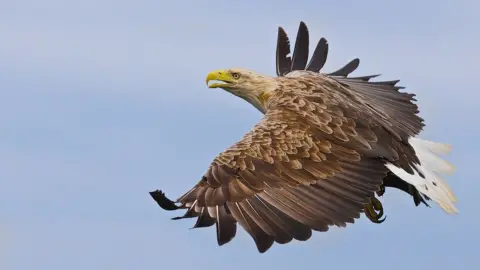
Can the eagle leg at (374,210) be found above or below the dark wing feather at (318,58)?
below

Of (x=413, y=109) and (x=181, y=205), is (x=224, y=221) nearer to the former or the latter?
(x=181, y=205)

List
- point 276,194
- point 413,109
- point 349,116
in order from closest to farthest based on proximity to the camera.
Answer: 1. point 276,194
2. point 349,116
3. point 413,109

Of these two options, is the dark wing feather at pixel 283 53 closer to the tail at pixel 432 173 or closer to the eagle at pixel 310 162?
the eagle at pixel 310 162

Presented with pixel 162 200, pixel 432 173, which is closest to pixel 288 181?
pixel 162 200

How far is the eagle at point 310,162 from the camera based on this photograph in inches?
496

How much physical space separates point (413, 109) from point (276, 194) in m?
3.38

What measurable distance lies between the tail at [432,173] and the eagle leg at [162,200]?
2.65 metres

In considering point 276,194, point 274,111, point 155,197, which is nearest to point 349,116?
point 274,111

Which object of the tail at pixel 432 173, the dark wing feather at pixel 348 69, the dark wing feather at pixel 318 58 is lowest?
the tail at pixel 432 173

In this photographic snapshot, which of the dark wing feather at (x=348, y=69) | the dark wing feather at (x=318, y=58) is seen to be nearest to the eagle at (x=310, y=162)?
the dark wing feather at (x=348, y=69)

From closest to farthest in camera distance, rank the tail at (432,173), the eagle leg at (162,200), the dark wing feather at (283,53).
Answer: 1. the eagle leg at (162,200)
2. the tail at (432,173)
3. the dark wing feather at (283,53)

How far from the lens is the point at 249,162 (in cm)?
1327

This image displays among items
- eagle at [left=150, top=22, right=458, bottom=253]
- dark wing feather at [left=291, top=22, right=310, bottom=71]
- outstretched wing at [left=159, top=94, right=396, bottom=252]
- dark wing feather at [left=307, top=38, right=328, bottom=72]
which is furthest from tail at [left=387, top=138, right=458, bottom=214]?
dark wing feather at [left=291, top=22, right=310, bottom=71]

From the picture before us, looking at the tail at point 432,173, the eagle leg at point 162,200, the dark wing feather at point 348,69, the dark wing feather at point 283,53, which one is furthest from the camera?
the dark wing feather at point 283,53
